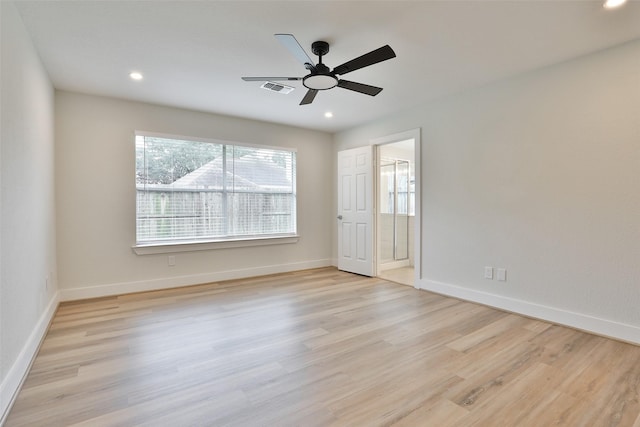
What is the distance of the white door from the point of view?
5016 mm

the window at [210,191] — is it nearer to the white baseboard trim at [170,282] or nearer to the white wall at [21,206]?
the white baseboard trim at [170,282]

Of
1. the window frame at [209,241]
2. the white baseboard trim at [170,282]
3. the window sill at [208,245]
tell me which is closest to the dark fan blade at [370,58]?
the window frame at [209,241]

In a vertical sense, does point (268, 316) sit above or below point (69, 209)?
below

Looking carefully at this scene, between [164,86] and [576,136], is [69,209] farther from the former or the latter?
[576,136]

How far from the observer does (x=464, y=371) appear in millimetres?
2125

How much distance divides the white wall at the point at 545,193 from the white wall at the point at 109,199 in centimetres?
304

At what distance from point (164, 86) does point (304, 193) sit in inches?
106

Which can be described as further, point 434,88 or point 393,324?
point 434,88

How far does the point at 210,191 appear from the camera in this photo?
15.1 feet

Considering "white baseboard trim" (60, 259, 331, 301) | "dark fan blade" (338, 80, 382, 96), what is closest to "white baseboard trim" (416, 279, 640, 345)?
"white baseboard trim" (60, 259, 331, 301)

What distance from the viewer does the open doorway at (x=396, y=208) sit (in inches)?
224

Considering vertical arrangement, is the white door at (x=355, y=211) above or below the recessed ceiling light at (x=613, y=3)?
below

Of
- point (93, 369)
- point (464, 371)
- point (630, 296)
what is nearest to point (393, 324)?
point (464, 371)

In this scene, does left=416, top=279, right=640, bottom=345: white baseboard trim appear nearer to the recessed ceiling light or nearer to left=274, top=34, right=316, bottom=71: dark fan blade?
the recessed ceiling light
